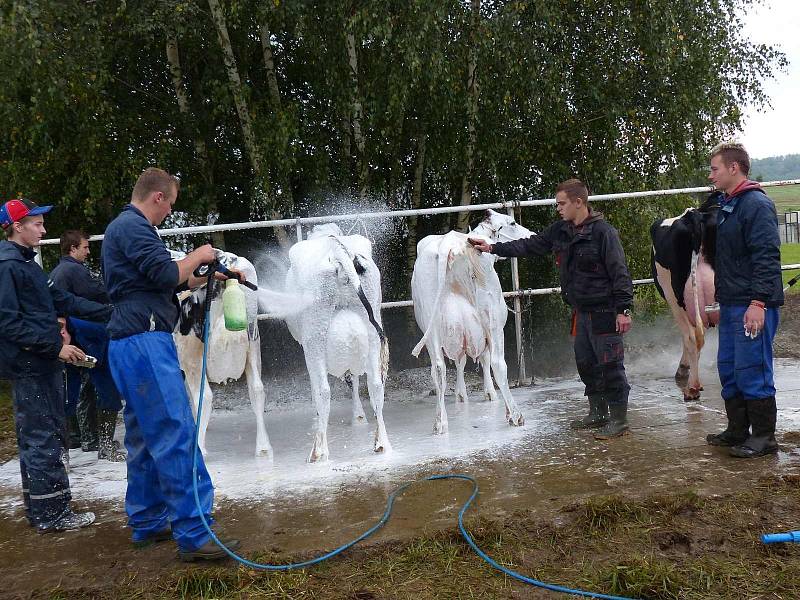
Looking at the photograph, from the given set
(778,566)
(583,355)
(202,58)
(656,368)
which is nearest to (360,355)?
(583,355)

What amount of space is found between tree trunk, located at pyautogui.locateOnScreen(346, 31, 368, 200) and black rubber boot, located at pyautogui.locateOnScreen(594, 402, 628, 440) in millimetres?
4735

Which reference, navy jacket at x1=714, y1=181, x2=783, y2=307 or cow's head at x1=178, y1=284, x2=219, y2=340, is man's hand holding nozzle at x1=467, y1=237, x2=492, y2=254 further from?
cow's head at x1=178, y1=284, x2=219, y2=340

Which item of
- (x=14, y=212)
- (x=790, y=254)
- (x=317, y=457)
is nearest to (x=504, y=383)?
(x=317, y=457)

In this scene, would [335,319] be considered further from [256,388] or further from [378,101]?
[378,101]

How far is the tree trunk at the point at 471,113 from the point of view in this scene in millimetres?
8188

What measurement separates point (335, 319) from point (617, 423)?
2215mm

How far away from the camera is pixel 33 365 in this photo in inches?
160

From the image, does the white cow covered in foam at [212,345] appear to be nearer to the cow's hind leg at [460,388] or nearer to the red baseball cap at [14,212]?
the red baseball cap at [14,212]

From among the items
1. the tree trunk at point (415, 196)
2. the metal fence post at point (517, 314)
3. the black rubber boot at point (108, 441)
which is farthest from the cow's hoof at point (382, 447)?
the tree trunk at point (415, 196)

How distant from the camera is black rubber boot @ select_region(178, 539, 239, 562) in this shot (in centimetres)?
341

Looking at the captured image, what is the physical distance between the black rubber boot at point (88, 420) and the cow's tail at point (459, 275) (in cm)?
272

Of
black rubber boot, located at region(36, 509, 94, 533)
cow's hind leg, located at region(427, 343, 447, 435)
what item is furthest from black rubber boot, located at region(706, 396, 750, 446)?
black rubber boot, located at region(36, 509, 94, 533)

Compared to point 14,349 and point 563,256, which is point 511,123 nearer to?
point 563,256

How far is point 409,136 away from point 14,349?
20.5ft
